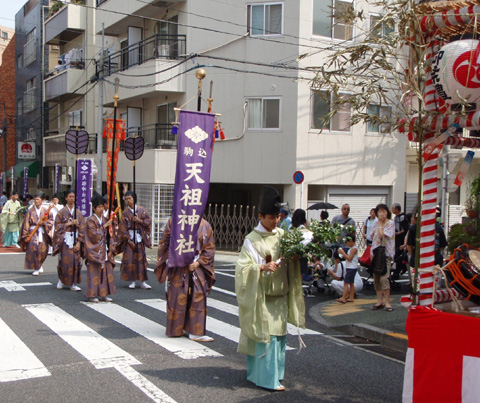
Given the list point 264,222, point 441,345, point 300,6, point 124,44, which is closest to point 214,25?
point 300,6

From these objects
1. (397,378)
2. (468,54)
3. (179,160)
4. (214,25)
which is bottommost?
(397,378)

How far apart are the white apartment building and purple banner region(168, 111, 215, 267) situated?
35.5 feet

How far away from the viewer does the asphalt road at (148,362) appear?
17.4 feet

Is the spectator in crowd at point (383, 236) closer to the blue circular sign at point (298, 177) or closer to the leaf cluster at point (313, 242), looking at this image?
the leaf cluster at point (313, 242)

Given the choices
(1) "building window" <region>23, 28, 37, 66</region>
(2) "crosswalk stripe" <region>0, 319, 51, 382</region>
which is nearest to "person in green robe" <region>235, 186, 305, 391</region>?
(2) "crosswalk stripe" <region>0, 319, 51, 382</region>

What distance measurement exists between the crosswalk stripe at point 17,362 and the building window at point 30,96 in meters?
29.3

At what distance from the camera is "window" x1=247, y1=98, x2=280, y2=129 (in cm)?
1897

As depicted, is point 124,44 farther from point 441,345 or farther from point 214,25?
point 441,345

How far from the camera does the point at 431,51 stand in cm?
485

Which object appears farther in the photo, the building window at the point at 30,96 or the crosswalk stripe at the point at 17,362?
the building window at the point at 30,96

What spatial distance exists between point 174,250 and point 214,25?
14.3 metres

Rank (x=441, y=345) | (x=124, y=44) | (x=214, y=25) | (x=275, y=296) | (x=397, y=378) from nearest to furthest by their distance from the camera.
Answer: (x=441, y=345) → (x=275, y=296) → (x=397, y=378) → (x=214, y=25) → (x=124, y=44)

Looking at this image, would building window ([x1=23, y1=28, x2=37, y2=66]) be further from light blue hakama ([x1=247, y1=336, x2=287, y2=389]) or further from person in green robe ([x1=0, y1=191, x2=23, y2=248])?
light blue hakama ([x1=247, y1=336, x2=287, y2=389])

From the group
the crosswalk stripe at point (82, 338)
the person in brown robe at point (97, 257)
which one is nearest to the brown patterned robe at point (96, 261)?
the person in brown robe at point (97, 257)
